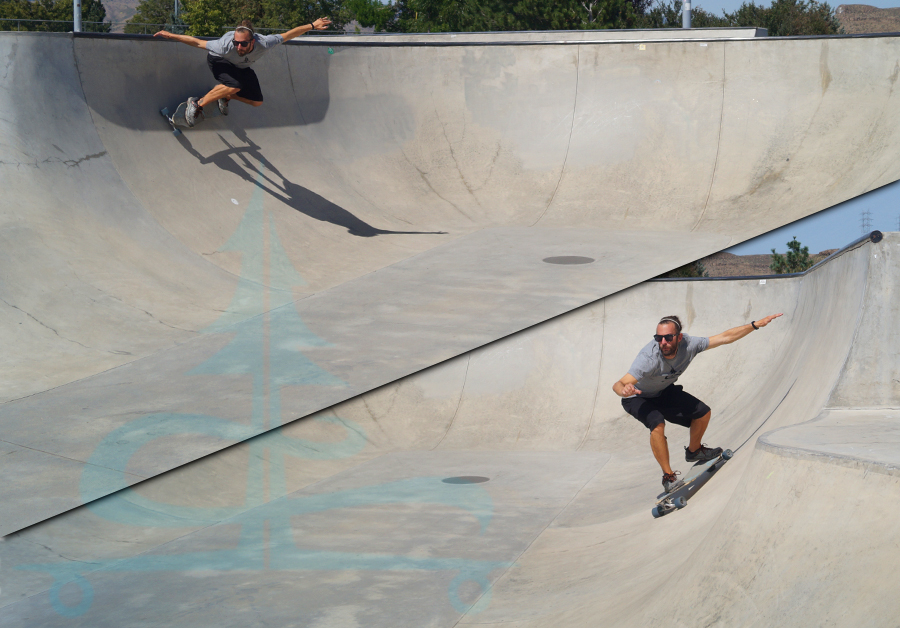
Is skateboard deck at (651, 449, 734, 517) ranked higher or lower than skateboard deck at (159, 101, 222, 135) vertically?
lower

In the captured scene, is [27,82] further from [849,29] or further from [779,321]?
[849,29]

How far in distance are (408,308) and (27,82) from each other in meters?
4.89

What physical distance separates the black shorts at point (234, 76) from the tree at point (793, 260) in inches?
1809

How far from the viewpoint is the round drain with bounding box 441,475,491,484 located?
6668 mm

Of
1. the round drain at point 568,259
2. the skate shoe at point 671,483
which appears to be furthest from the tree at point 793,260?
the skate shoe at point 671,483

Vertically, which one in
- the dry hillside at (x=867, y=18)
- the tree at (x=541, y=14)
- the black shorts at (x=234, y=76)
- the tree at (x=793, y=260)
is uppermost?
the dry hillside at (x=867, y=18)

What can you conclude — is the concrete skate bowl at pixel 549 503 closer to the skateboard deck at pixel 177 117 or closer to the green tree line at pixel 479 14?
the skateboard deck at pixel 177 117

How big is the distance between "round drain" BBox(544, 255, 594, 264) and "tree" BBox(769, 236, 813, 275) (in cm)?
4379

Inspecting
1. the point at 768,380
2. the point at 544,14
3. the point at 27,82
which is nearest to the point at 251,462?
the point at 768,380

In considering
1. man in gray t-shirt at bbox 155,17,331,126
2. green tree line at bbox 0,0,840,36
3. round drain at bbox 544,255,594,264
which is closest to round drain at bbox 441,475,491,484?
round drain at bbox 544,255,594,264

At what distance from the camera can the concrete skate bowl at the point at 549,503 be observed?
3.23 m

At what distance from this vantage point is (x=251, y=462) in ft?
20.7

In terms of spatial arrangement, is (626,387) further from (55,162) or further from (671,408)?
(55,162)

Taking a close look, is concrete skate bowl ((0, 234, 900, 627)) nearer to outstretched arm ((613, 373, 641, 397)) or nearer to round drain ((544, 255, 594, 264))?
outstretched arm ((613, 373, 641, 397))
